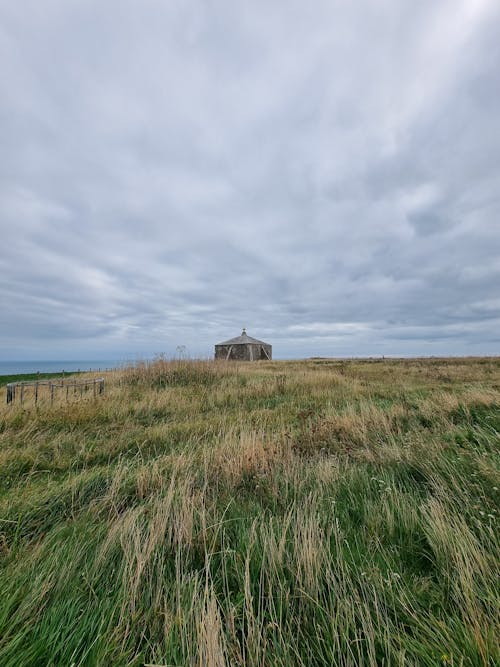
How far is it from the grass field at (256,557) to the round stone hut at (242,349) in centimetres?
3250

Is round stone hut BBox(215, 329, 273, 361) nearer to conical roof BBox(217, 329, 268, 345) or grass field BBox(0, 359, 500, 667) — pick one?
conical roof BBox(217, 329, 268, 345)

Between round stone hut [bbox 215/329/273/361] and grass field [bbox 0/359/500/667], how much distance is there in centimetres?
3250

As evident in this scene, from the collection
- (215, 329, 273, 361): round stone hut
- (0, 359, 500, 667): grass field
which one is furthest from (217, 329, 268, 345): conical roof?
(0, 359, 500, 667): grass field

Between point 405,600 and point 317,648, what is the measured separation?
22.8 inches

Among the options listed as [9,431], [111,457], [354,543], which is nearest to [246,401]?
[111,457]

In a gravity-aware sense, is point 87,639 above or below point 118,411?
below

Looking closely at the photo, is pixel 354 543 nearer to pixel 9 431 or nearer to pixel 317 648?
pixel 317 648

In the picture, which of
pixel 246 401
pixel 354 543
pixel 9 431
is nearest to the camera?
pixel 354 543

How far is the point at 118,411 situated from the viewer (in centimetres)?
692

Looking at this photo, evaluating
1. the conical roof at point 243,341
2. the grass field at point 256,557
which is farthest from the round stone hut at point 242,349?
the grass field at point 256,557

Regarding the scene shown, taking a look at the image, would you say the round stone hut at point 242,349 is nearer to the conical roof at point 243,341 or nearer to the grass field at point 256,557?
the conical roof at point 243,341

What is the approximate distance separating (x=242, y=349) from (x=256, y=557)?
35.5m

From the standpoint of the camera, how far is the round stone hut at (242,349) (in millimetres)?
37062

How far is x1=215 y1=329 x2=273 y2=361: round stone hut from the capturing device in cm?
3706
